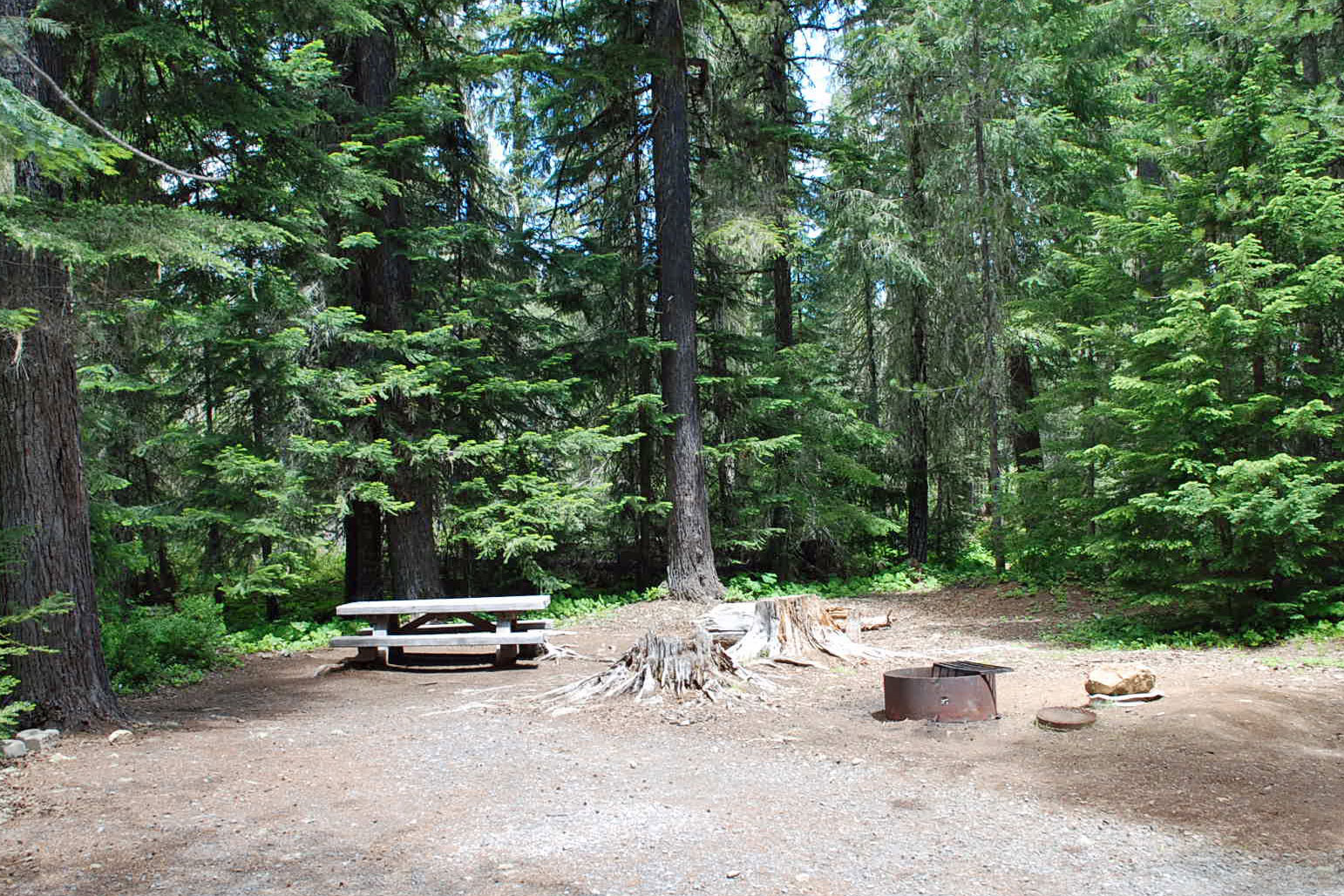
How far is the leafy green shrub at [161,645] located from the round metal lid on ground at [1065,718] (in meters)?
7.96

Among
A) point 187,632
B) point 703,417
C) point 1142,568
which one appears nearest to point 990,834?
point 1142,568

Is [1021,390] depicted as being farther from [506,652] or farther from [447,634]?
[447,634]

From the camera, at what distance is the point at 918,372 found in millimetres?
16672

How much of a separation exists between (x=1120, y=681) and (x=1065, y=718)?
0.90 meters

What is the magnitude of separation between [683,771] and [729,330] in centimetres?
1128

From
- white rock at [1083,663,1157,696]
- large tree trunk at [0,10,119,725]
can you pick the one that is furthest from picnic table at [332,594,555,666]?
white rock at [1083,663,1157,696]

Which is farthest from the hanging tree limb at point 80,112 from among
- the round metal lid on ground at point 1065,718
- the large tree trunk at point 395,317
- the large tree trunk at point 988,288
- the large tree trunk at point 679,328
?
the large tree trunk at point 988,288

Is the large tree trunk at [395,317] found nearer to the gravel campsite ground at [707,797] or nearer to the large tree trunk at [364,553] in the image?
the large tree trunk at [364,553]

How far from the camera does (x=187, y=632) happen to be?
9305mm

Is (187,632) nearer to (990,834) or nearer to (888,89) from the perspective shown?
(990,834)

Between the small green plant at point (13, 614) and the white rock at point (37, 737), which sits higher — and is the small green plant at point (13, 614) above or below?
above

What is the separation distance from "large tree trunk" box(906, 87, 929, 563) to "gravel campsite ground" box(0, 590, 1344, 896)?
8990 millimetres

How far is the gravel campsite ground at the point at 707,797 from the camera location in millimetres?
3639

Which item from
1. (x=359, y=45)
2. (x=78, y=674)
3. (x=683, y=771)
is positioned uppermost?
(x=359, y=45)
